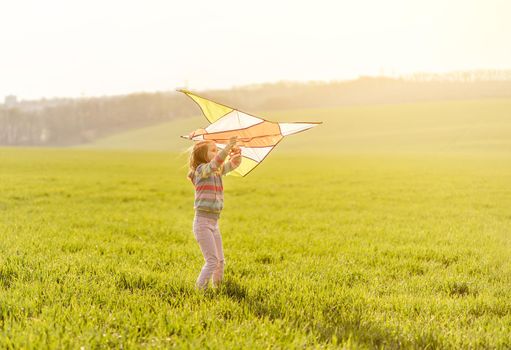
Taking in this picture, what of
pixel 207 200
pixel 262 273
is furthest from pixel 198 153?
pixel 262 273

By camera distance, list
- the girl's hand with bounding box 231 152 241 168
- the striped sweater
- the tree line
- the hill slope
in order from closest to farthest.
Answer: the striped sweater, the girl's hand with bounding box 231 152 241 168, the hill slope, the tree line

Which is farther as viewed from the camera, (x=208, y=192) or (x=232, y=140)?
(x=208, y=192)

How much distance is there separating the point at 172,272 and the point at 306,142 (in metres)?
73.5

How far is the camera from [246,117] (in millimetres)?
5656

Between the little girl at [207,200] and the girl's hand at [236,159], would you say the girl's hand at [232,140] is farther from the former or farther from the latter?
the girl's hand at [236,159]

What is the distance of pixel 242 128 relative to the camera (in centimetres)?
580

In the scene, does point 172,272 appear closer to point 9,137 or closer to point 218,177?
point 218,177

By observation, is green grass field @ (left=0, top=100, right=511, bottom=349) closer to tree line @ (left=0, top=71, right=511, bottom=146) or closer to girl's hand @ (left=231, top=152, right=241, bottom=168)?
girl's hand @ (left=231, top=152, right=241, bottom=168)

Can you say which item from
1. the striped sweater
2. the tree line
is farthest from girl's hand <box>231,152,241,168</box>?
the tree line

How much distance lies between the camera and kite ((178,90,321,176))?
5691 mm

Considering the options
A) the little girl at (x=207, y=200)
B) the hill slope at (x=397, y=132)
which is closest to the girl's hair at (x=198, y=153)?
the little girl at (x=207, y=200)

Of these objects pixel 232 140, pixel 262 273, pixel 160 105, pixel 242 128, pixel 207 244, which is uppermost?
pixel 160 105

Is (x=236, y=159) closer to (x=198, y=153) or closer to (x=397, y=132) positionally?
(x=198, y=153)

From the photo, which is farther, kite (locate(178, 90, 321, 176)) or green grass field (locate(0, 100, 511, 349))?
kite (locate(178, 90, 321, 176))
